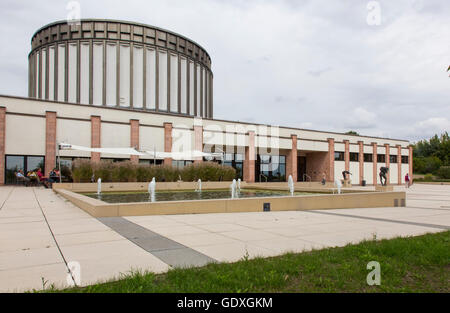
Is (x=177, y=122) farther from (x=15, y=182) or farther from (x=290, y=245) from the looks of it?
(x=290, y=245)

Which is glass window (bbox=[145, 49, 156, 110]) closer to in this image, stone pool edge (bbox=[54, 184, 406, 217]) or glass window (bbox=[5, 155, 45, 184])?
glass window (bbox=[5, 155, 45, 184])

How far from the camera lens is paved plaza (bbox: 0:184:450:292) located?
4.48 metres

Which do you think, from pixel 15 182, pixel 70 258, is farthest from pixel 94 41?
pixel 70 258

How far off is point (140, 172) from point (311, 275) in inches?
869

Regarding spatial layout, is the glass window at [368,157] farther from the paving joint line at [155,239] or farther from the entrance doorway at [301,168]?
the paving joint line at [155,239]

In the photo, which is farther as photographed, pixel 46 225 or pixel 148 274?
pixel 46 225

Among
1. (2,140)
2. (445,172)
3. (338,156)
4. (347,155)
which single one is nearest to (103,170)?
(2,140)

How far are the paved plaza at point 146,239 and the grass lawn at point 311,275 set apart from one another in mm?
504

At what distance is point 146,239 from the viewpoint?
6.46m

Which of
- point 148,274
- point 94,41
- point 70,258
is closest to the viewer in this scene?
point 148,274

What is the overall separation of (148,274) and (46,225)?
17.3 ft

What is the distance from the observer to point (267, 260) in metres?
4.75

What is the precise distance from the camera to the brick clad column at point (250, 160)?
37.9 m

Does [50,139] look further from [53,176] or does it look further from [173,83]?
[173,83]
